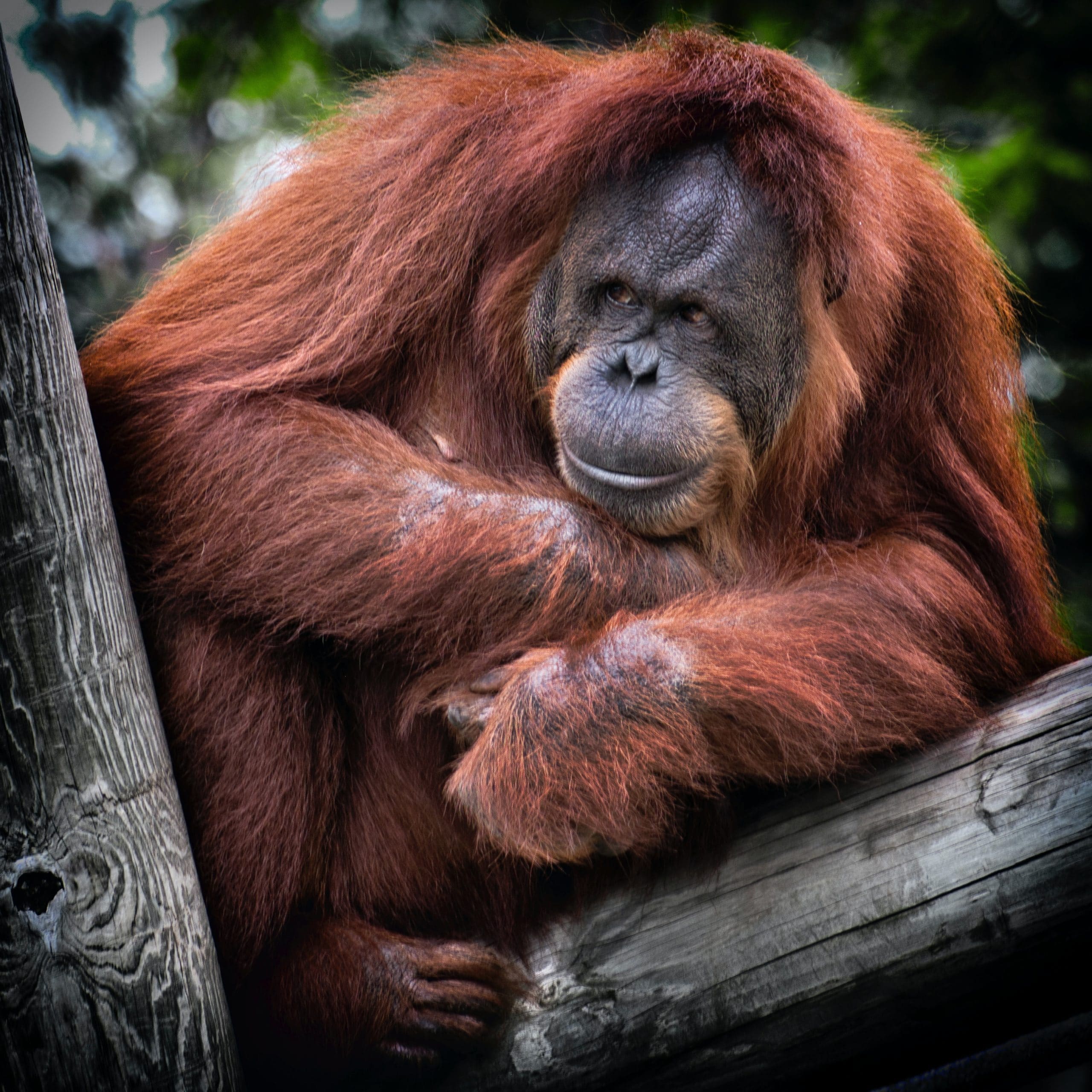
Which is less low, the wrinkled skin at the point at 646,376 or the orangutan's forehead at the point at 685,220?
the orangutan's forehead at the point at 685,220

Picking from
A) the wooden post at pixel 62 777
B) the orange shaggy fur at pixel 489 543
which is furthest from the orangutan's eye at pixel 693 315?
the wooden post at pixel 62 777

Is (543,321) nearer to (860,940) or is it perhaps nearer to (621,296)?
(621,296)

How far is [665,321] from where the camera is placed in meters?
1.76

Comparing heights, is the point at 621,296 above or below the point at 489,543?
above

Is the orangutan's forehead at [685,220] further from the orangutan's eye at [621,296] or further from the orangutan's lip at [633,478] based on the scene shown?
the orangutan's lip at [633,478]

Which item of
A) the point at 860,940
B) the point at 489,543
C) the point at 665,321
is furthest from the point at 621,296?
the point at 860,940

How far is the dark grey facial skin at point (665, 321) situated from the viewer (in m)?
1.73

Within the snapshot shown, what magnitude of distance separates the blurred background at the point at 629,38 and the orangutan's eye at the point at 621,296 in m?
1.58

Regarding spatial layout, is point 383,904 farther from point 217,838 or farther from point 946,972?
point 946,972

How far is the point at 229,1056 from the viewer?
4.81 ft

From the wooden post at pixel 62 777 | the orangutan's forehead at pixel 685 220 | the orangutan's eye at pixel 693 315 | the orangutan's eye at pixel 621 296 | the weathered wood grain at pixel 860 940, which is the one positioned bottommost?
the weathered wood grain at pixel 860 940

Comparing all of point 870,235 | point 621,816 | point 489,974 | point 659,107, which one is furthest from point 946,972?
point 659,107

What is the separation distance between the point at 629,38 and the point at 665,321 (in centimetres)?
218

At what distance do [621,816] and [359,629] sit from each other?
19.8 inches
